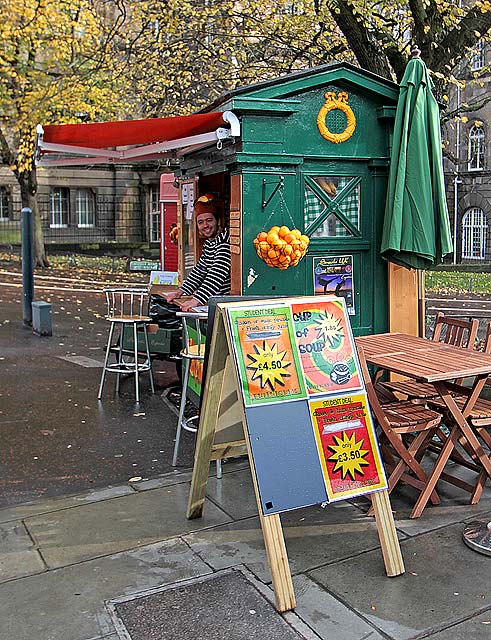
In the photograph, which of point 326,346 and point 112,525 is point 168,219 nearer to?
point 112,525

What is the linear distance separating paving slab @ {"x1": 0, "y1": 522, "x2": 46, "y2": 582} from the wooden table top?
7.68 feet

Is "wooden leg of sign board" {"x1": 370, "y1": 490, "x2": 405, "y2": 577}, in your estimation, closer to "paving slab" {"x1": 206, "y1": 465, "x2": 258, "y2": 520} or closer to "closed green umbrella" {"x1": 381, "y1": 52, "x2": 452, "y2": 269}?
"paving slab" {"x1": 206, "y1": 465, "x2": 258, "y2": 520}

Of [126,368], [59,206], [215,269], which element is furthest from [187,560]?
[59,206]

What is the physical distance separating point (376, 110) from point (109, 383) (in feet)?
13.8

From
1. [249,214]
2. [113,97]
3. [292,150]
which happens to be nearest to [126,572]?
[249,214]

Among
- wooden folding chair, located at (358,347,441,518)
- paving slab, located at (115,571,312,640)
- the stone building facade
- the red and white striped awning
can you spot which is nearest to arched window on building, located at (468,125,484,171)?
the stone building facade

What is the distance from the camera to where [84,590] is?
3943 millimetres

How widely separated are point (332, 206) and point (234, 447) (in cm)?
270

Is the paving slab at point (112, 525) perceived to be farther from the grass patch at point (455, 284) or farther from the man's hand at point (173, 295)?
the grass patch at point (455, 284)

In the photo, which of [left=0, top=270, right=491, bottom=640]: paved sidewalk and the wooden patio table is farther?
the wooden patio table

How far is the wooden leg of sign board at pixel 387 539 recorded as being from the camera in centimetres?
406

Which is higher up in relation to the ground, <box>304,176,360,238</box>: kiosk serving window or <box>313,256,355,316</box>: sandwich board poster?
<box>304,176,360,238</box>: kiosk serving window

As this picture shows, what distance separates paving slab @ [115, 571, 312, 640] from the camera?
11.6ft

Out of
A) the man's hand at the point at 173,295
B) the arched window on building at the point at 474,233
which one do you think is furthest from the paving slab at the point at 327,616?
the arched window on building at the point at 474,233
